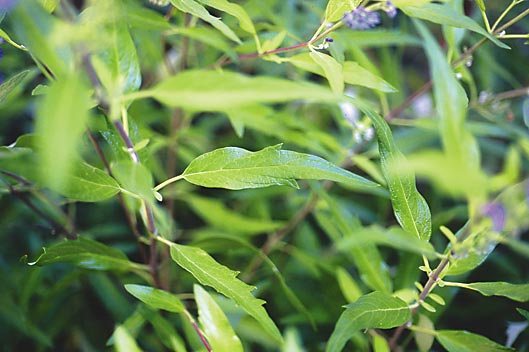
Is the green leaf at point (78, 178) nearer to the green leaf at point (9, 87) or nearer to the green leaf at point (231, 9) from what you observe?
the green leaf at point (9, 87)

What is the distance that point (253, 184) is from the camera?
46 centimetres

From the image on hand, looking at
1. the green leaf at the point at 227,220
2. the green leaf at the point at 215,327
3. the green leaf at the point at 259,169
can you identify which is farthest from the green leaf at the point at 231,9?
the green leaf at the point at 227,220

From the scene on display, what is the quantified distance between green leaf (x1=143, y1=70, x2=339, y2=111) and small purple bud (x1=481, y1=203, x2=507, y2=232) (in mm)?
125

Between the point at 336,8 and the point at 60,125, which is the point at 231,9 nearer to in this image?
the point at 336,8

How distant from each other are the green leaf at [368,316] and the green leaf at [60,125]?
0.91ft

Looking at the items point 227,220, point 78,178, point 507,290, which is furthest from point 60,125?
point 227,220

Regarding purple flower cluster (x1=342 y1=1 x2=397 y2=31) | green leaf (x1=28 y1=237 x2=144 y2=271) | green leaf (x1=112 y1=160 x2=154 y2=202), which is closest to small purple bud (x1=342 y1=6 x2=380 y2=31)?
purple flower cluster (x1=342 y1=1 x2=397 y2=31)

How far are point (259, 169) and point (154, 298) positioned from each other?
0.17m

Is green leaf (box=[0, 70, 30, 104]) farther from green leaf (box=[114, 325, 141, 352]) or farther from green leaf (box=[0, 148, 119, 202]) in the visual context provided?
green leaf (box=[114, 325, 141, 352])

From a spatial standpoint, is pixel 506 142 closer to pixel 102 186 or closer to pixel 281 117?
pixel 281 117

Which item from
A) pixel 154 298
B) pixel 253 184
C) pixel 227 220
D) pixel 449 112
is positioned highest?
pixel 449 112

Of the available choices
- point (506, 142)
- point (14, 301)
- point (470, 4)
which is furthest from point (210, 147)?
point (506, 142)

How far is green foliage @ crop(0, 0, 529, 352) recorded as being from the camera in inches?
12.7

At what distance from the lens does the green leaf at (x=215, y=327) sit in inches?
17.4
